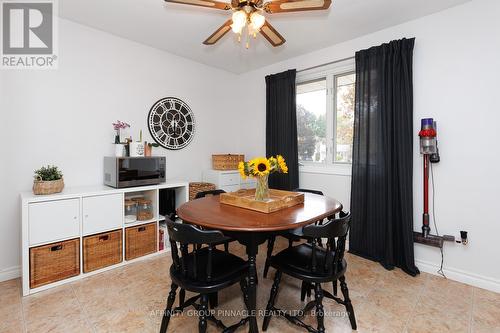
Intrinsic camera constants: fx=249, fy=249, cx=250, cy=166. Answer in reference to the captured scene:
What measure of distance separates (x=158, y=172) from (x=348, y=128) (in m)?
2.38

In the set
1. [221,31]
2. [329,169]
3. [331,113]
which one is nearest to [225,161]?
[329,169]

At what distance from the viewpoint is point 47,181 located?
2.24m

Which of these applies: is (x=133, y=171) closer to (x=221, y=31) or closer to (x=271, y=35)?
(x=221, y=31)

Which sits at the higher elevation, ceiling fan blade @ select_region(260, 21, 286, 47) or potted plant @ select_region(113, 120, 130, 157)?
ceiling fan blade @ select_region(260, 21, 286, 47)

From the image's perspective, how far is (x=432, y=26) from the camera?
2.43m

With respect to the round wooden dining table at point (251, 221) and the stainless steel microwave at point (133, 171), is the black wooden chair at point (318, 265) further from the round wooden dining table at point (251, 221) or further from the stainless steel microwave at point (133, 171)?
the stainless steel microwave at point (133, 171)

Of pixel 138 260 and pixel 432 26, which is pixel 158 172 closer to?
pixel 138 260

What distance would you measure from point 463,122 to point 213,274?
256 centimetres

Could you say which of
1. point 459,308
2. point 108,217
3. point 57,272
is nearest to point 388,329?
point 459,308

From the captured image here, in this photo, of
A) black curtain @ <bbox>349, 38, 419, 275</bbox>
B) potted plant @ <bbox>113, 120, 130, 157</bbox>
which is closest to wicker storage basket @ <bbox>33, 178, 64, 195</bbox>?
potted plant @ <bbox>113, 120, 130, 157</bbox>

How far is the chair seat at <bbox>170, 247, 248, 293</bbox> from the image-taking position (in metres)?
1.42

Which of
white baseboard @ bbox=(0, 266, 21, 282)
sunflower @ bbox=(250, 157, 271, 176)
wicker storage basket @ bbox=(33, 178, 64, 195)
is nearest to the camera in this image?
sunflower @ bbox=(250, 157, 271, 176)

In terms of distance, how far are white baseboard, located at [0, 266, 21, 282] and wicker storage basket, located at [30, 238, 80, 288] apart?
0.48 m

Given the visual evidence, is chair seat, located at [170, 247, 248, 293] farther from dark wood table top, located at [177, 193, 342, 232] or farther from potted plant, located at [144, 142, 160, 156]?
potted plant, located at [144, 142, 160, 156]
